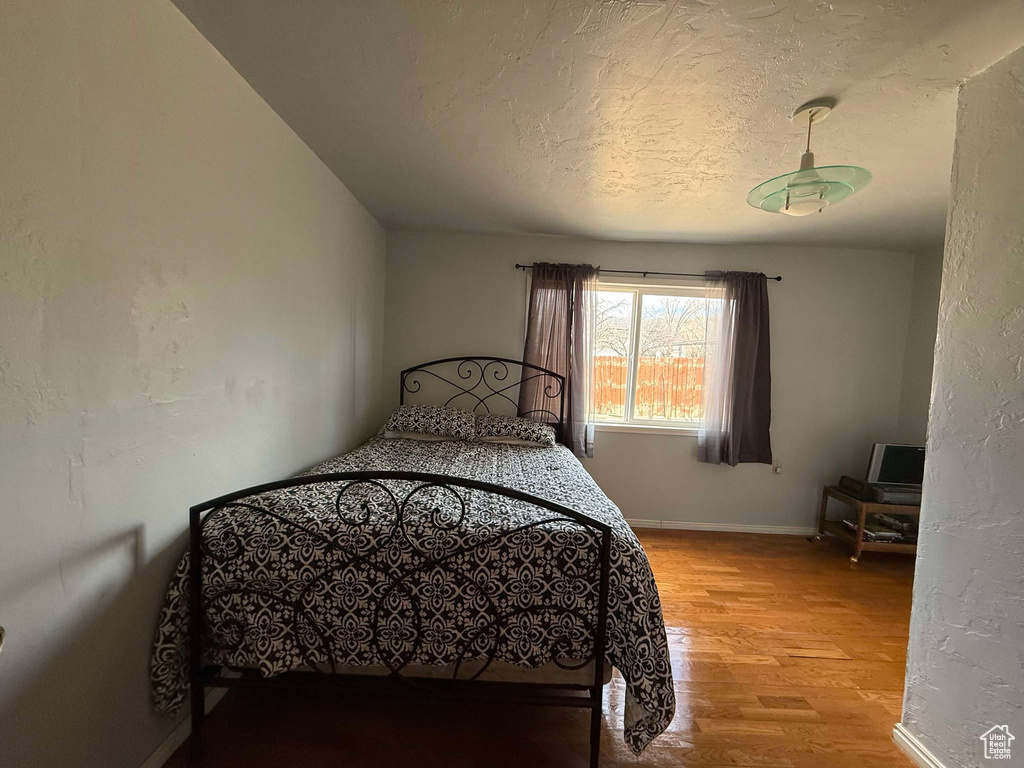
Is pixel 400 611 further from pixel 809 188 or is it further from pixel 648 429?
pixel 648 429

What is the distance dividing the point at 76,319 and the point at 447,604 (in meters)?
1.23

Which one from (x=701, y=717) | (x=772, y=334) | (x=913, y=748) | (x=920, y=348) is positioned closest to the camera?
(x=913, y=748)

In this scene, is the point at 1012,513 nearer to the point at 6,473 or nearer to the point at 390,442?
the point at 6,473

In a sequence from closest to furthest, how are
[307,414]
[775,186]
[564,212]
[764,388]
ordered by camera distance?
[775,186] → [307,414] → [564,212] → [764,388]

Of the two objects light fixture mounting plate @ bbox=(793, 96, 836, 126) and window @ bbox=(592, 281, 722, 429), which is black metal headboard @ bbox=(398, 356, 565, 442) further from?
light fixture mounting plate @ bbox=(793, 96, 836, 126)

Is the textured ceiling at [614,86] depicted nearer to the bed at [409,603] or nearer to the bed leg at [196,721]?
the bed at [409,603]

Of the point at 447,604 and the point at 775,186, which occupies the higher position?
the point at 775,186

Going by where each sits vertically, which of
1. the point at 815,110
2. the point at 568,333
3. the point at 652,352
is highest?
the point at 815,110

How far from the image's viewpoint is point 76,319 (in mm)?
1097

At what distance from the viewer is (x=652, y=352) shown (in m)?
3.81

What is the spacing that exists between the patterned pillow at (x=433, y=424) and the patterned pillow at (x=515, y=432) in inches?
3.7

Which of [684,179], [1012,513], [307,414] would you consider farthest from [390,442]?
[1012,513]

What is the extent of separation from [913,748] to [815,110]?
227 cm

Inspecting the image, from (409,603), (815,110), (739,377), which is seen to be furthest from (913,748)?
(739,377)
